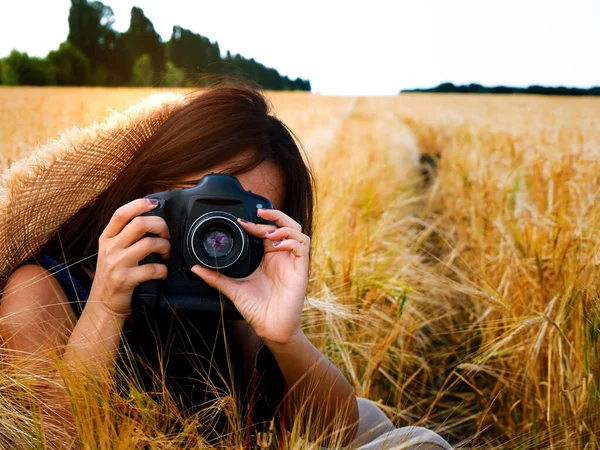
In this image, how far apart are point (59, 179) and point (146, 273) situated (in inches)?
14.2

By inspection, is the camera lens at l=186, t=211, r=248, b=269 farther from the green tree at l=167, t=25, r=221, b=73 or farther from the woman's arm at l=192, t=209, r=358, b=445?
the green tree at l=167, t=25, r=221, b=73

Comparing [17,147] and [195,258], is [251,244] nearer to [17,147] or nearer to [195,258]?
[195,258]

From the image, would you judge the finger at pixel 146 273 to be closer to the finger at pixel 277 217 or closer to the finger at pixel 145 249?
the finger at pixel 145 249

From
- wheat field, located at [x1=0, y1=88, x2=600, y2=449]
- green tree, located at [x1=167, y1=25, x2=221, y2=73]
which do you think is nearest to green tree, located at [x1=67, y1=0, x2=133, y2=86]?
green tree, located at [x1=167, y1=25, x2=221, y2=73]

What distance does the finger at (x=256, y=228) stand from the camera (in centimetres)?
121

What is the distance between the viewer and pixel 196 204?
3.95 feet

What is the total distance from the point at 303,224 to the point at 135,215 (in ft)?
1.73

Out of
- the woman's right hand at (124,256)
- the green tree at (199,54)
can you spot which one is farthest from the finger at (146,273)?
the green tree at (199,54)

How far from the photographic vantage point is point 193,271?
1194mm

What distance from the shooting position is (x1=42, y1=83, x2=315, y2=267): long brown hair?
1323 mm

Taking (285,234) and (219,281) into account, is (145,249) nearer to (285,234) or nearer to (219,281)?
(219,281)

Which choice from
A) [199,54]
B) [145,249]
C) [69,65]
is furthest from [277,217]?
[69,65]

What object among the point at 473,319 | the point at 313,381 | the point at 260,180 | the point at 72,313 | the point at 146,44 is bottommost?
the point at 473,319

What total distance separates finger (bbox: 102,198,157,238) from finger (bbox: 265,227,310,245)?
253 millimetres
